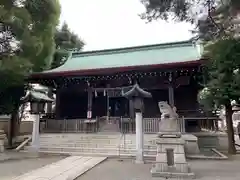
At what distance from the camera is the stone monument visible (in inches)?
244

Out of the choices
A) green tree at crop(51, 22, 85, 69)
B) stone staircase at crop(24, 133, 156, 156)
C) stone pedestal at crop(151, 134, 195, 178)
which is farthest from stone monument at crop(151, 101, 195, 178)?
green tree at crop(51, 22, 85, 69)

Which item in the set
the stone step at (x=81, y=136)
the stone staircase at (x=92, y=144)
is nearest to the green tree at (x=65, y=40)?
the stone step at (x=81, y=136)

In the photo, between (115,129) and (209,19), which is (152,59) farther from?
(209,19)

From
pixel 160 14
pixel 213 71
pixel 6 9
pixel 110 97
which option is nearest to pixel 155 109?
pixel 110 97

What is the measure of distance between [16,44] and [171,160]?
9490mm

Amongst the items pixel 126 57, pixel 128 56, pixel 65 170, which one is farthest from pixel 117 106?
pixel 65 170

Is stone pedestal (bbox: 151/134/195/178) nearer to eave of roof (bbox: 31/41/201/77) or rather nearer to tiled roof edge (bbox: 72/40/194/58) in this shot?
eave of roof (bbox: 31/41/201/77)

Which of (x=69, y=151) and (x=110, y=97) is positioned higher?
(x=110, y=97)

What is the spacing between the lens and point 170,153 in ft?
21.8

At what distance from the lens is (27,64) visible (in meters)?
11.8

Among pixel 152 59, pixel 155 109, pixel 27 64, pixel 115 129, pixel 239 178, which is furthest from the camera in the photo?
pixel 152 59

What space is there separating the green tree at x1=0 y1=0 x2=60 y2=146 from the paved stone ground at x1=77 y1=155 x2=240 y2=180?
632 centimetres

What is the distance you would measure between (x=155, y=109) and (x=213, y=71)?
191 inches

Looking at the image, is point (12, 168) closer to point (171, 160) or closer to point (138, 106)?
point (138, 106)
